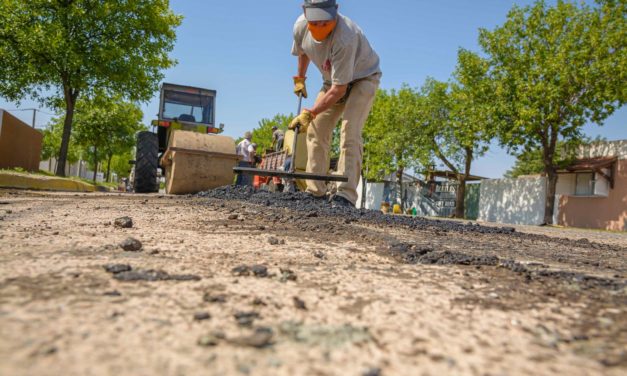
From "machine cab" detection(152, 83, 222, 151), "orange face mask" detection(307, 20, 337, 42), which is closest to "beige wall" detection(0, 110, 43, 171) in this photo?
"machine cab" detection(152, 83, 222, 151)

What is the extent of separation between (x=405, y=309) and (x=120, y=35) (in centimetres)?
1736

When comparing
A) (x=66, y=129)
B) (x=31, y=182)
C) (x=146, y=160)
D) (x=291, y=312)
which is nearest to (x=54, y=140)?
(x=66, y=129)

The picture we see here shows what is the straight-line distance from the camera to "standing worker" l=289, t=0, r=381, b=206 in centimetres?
492

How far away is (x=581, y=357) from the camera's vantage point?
952 millimetres

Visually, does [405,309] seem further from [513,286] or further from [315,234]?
[315,234]

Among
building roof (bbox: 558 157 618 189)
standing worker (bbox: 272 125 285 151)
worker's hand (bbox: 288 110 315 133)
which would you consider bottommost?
worker's hand (bbox: 288 110 315 133)

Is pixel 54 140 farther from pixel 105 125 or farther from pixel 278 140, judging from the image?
pixel 278 140

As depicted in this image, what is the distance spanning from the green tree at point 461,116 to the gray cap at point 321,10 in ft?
57.1

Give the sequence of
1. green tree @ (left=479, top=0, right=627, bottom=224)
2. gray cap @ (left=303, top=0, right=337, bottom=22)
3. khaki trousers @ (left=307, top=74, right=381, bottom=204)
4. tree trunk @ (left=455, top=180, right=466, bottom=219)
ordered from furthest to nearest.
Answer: tree trunk @ (left=455, top=180, right=466, bottom=219) < green tree @ (left=479, top=0, right=627, bottom=224) < khaki trousers @ (left=307, top=74, right=381, bottom=204) < gray cap @ (left=303, top=0, right=337, bottom=22)

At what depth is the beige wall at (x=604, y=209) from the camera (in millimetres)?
20781

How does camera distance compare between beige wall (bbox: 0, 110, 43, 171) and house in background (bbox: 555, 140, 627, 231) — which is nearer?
beige wall (bbox: 0, 110, 43, 171)

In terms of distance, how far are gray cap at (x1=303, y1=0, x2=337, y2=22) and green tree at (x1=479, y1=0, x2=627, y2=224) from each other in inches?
639

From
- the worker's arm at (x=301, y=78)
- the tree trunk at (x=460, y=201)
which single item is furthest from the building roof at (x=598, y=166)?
the worker's arm at (x=301, y=78)

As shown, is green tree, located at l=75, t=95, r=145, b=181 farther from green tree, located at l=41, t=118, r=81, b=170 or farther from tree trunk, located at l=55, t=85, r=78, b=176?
tree trunk, located at l=55, t=85, r=78, b=176
